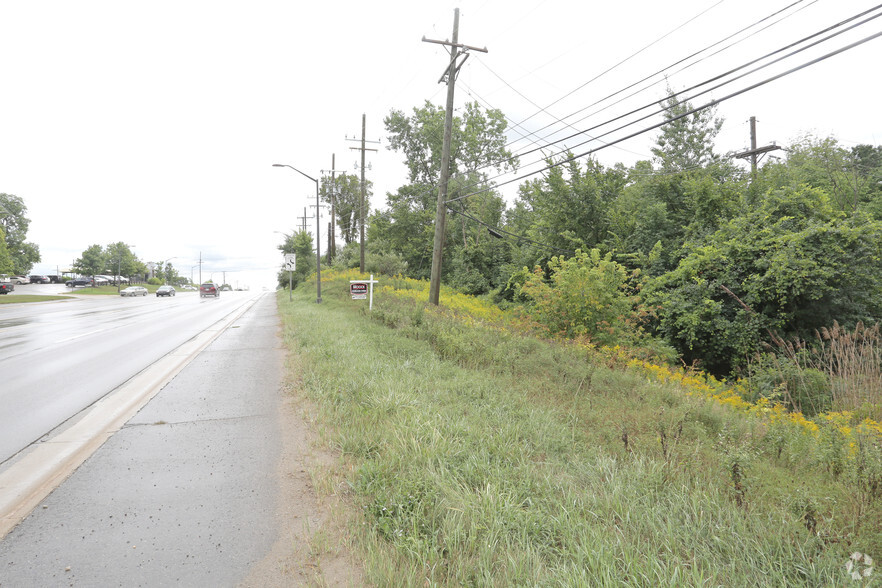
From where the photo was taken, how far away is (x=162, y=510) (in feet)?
10.5

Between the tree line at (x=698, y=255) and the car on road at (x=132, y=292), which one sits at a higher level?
the tree line at (x=698, y=255)

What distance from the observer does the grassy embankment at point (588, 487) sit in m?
2.36

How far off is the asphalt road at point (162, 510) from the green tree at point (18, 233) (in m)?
87.6

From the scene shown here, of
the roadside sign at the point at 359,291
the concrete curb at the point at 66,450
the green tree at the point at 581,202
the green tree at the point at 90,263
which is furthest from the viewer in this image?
the green tree at the point at 90,263

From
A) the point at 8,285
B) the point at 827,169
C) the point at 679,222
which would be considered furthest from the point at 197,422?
the point at 8,285

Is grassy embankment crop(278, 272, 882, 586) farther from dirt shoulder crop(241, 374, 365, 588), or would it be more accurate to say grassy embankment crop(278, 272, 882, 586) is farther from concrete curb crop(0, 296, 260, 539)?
concrete curb crop(0, 296, 260, 539)

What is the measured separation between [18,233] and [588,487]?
99043mm

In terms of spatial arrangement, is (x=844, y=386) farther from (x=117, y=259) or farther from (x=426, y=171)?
(x=117, y=259)

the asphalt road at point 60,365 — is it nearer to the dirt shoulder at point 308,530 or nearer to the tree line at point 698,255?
the dirt shoulder at point 308,530

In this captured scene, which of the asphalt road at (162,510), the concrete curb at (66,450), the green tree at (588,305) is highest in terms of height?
the green tree at (588,305)

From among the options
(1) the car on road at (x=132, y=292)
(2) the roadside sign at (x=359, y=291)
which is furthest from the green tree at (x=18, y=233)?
(2) the roadside sign at (x=359, y=291)

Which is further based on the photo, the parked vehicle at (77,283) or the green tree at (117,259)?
the green tree at (117,259)

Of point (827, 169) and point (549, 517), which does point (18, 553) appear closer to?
point (549, 517)

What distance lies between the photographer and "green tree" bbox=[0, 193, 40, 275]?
67.1 metres
